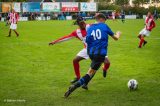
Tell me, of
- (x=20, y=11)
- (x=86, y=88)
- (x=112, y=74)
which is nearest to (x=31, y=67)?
(x=112, y=74)

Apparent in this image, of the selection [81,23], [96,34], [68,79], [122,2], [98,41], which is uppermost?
[81,23]

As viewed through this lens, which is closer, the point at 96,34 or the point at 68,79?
the point at 96,34

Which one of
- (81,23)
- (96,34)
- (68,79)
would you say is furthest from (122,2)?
(96,34)

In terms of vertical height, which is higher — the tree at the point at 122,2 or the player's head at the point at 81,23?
the player's head at the point at 81,23

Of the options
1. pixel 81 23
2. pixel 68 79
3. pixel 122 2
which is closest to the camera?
pixel 81 23

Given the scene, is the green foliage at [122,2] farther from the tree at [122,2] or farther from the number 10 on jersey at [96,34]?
the number 10 on jersey at [96,34]

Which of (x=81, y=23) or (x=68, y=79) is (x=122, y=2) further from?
(x=81, y=23)

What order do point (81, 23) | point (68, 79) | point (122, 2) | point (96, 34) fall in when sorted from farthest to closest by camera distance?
point (122, 2) < point (68, 79) < point (81, 23) < point (96, 34)

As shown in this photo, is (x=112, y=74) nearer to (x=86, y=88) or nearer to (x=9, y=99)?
(x=86, y=88)

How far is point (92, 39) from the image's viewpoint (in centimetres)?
998

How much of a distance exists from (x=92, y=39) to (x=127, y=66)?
536 cm

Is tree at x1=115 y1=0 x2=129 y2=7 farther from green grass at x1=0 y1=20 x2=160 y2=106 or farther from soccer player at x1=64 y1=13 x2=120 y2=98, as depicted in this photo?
soccer player at x1=64 y1=13 x2=120 y2=98

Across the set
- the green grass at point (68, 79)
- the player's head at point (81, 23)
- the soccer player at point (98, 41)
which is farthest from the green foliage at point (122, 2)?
the soccer player at point (98, 41)

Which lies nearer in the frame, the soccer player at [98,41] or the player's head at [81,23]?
the soccer player at [98,41]
